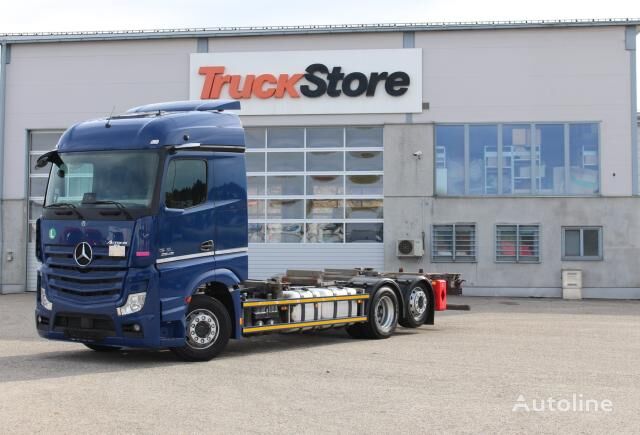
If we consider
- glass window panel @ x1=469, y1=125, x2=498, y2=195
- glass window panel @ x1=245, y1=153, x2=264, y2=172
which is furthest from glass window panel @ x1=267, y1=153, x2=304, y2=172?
glass window panel @ x1=469, y1=125, x2=498, y2=195

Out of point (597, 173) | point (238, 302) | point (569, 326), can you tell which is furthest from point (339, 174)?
point (238, 302)

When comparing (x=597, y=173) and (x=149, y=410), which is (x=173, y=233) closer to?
(x=149, y=410)

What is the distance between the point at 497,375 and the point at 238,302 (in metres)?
3.83

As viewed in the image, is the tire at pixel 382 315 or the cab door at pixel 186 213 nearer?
the cab door at pixel 186 213

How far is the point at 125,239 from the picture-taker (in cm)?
1075

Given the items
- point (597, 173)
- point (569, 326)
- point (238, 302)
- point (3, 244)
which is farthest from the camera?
point (3, 244)

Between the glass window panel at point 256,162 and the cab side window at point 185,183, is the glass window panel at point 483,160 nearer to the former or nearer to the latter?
the glass window panel at point 256,162

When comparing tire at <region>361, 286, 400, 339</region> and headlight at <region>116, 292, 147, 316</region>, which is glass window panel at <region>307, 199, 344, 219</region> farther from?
headlight at <region>116, 292, 147, 316</region>

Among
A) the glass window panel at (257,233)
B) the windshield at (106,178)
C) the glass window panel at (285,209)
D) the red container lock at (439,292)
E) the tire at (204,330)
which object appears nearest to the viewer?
the windshield at (106,178)

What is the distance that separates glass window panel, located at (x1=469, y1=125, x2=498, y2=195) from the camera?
2567cm

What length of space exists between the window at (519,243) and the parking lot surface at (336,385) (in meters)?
10.2

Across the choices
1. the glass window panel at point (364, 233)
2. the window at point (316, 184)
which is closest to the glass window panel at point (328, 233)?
the window at point (316, 184)

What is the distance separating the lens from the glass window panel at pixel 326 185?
2617 cm

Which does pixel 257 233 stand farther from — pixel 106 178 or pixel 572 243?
Result: pixel 106 178
